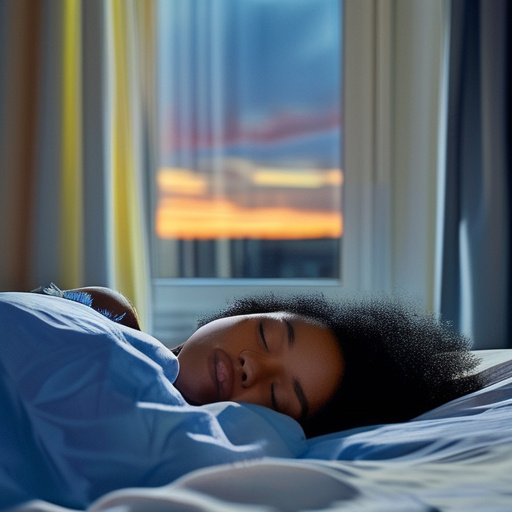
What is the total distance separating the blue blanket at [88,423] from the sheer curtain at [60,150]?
1469mm

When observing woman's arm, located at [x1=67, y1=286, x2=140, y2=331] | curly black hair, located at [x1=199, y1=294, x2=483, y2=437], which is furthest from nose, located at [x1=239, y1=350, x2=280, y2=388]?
woman's arm, located at [x1=67, y1=286, x2=140, y2=331]

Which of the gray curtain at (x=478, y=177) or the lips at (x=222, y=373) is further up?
the gray curtain at (x=478, y=177)

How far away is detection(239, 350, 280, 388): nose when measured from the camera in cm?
109

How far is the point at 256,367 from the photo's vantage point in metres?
1.09

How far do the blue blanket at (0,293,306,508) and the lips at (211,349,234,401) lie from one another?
0.25 metres

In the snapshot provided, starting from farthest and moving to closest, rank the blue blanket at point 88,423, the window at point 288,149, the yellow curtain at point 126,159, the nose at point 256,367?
1. the window at point 288,149
2. the yellow curtain at point 126,159
3. the nose at point 256,367
4. the blue blanket at point 88,423

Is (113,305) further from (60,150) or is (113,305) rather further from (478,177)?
(478,177)

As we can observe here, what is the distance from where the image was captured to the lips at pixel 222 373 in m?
Answer: 1.10

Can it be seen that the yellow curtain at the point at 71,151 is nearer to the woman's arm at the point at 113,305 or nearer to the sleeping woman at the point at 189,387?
the woman's arm at the point at 113,305

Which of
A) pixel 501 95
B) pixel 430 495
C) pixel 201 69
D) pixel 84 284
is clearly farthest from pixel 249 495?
pixel 201 69

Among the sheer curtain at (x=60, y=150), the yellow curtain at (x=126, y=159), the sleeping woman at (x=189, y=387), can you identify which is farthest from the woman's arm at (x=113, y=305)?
the yellow curtain at (x=126, y=159)

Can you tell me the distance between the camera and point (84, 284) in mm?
2268

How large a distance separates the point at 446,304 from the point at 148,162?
1.14 m

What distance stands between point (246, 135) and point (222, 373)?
1786 millimetres
